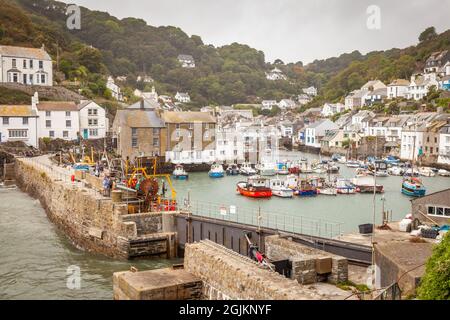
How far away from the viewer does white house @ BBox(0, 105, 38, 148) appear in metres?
57.2

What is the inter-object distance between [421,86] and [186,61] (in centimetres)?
8989

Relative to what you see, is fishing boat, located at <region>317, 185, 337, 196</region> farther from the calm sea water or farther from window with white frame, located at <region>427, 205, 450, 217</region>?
window with white frame, located at <region>427, 205, 450, 217</region>

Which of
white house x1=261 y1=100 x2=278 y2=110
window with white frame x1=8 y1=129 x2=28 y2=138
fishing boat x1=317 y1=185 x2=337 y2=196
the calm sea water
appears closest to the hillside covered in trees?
white house x1=261 y1=100 x2=278 y2=110

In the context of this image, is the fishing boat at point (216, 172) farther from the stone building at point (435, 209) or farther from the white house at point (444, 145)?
the stone building at point (435, 209)

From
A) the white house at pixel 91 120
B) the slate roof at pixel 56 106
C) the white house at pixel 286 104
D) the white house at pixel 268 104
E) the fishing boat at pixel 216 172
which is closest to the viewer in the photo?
the fishing boat at pixel 216 172

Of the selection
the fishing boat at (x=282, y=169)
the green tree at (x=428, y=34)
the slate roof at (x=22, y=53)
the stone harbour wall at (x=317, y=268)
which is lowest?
the stone harbour wall at (x=317, y=268)

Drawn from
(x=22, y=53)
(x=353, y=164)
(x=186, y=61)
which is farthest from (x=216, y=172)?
(x=186, y=61)

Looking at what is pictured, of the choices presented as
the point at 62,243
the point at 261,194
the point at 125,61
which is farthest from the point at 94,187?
the point at 125,61

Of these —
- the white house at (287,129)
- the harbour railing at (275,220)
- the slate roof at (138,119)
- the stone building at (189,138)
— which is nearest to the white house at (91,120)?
the slate roof at (138,119)

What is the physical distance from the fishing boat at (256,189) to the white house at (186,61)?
416ft

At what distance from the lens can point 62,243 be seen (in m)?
25.8

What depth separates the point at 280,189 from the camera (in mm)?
46062

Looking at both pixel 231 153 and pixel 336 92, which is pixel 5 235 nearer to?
pixel 231 153

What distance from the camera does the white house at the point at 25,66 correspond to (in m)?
69.9
